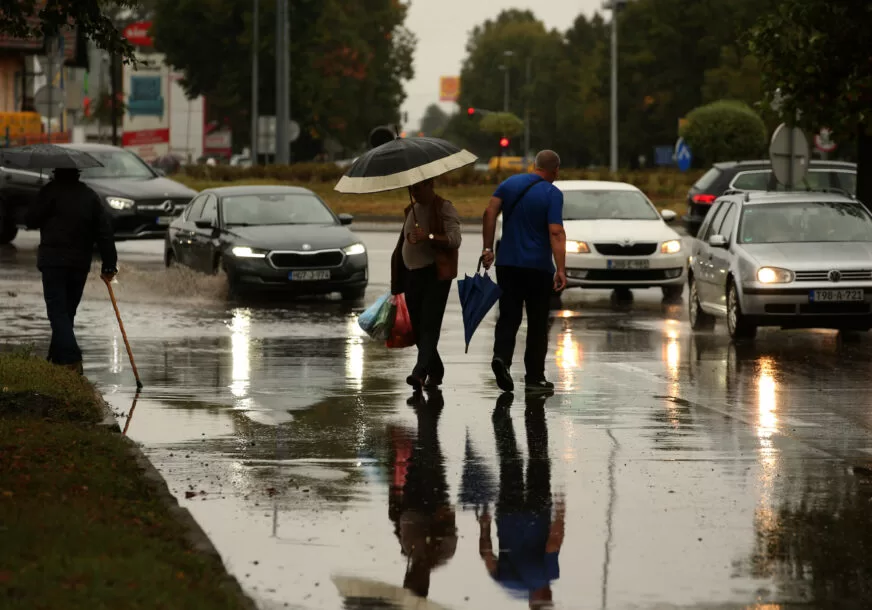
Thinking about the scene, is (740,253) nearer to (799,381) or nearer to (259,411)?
(799,381)

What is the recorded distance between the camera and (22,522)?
7367 millimetres

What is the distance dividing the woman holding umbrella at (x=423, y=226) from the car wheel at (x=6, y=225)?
826 inches

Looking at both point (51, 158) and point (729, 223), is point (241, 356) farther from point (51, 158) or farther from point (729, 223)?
point (729, 223)

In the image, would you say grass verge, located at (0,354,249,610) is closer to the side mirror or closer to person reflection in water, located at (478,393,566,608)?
person reflection in water, located at (478,393,566,608)

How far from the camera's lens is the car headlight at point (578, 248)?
22391 mm

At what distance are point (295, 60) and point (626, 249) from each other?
58582 mm

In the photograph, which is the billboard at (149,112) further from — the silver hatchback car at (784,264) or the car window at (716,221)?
the silver hatchback car at (784,264)

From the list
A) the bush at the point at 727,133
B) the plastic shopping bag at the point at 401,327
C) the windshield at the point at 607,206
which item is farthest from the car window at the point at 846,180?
the bush at the point at 727,133

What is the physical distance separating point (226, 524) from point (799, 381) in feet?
23.7

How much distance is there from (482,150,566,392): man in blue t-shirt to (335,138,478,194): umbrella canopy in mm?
468

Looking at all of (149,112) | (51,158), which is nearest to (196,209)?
(51,158)

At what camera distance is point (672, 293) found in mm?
23422

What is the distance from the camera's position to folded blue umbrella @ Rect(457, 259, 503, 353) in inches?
541

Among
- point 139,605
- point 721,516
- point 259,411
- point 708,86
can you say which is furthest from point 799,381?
point 708,86
